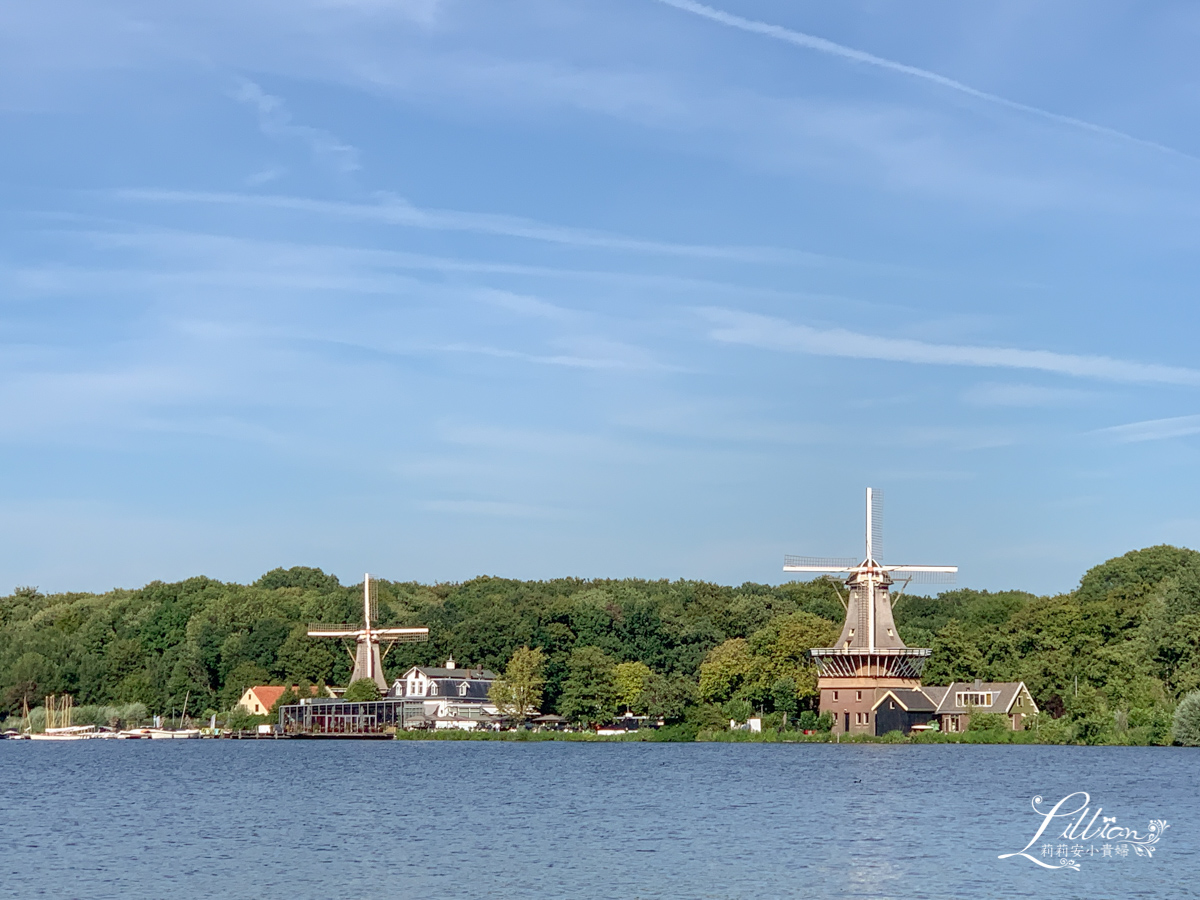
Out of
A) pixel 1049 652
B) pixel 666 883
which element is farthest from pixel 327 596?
pixel 666 883

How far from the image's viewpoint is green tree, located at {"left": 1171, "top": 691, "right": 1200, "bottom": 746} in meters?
66.5

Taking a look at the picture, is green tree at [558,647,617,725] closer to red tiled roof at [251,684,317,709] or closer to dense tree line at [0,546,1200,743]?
dense tree line at [0,546,1200,743]

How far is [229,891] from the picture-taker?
2669 centimetres

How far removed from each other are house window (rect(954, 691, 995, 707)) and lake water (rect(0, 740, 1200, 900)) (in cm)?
1651

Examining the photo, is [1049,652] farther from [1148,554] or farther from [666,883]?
[666,883]

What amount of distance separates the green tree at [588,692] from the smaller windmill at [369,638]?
1798cm

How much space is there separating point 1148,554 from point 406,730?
54889 millimetres

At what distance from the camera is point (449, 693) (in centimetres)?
10206

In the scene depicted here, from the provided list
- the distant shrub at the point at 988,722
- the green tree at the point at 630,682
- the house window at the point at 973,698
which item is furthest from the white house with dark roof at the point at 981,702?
the green tree at the point at 630,682

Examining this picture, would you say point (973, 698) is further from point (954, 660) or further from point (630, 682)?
point (630, 682)

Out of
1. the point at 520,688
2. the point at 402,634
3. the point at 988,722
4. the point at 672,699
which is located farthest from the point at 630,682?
the point at 988,722

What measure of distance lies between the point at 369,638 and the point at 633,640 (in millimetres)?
19114

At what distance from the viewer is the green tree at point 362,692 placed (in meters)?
102

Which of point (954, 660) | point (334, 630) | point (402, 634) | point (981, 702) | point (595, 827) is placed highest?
point (334, 630)
